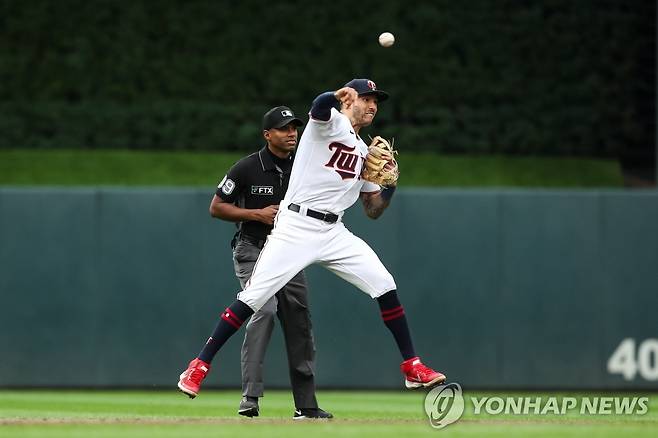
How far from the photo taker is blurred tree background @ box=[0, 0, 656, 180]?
13766mm

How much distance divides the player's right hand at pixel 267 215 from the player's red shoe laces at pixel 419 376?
1.16 m

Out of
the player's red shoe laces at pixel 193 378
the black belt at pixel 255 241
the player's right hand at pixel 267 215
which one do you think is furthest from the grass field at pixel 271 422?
the player's right hand at pixel 267 215

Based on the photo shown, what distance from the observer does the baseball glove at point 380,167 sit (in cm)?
638

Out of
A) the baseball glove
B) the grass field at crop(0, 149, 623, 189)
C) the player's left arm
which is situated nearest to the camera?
the baseball glove

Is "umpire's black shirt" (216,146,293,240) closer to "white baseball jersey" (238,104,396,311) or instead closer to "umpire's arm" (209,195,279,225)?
"umpire's arm" (209,195,279,225)

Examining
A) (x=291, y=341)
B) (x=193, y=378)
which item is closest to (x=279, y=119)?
(x=291, y=341)

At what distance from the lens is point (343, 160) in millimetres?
6281

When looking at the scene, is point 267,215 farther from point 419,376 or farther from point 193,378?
point 419,376

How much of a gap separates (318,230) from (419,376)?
91 centimetres

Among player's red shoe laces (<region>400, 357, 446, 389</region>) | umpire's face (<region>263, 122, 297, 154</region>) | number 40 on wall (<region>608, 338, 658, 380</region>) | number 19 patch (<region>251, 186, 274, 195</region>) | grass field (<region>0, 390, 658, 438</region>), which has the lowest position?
number 40 on wall (<region>608, 338, 658, 380</region>)

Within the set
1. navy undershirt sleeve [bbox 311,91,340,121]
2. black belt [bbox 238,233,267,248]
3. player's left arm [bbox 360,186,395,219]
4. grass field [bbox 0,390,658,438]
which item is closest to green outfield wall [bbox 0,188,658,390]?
grass field [bbox 0,390,658,438]

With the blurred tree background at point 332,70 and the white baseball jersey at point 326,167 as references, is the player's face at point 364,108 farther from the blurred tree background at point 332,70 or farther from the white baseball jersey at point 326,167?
the blurred tree background at point 332,70

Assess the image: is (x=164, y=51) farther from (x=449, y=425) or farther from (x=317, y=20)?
(x=449, y=425)

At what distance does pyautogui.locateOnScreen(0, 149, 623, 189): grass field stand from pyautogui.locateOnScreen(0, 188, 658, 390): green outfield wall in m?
2.90
